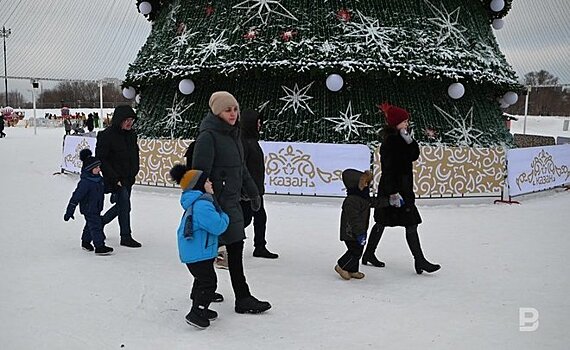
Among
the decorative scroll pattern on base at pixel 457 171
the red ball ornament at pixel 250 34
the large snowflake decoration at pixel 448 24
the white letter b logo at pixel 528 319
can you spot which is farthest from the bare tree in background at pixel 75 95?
the white letter b logo at pixel 528 319

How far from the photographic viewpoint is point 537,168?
11234 mm

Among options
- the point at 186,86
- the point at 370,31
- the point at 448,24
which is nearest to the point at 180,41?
the point at 186,86

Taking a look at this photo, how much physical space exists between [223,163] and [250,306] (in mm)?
1214

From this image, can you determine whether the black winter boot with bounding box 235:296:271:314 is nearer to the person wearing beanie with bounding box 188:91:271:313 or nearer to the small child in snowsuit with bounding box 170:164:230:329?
the person wearing beanie with bounding box 188:91:271:313

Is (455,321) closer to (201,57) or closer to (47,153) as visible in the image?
(201,57)

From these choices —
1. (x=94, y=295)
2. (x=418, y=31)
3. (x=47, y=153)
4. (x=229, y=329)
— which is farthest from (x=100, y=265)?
(x=47, y=153)

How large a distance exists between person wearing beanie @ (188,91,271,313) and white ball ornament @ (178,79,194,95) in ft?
29.3

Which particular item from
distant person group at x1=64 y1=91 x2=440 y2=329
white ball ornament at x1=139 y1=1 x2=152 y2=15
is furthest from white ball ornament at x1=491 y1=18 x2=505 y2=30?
distant person group at x1=64 y1=91 x2=440 y2=329

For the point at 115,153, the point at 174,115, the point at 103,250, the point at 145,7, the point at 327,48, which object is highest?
the point at 145,7

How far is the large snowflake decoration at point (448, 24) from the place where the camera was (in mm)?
13648

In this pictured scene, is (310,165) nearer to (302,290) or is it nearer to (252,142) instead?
(252,142)

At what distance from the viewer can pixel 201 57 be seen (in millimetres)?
13383

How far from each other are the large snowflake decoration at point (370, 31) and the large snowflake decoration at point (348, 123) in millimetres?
1594

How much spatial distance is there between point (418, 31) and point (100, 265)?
10049 mm
